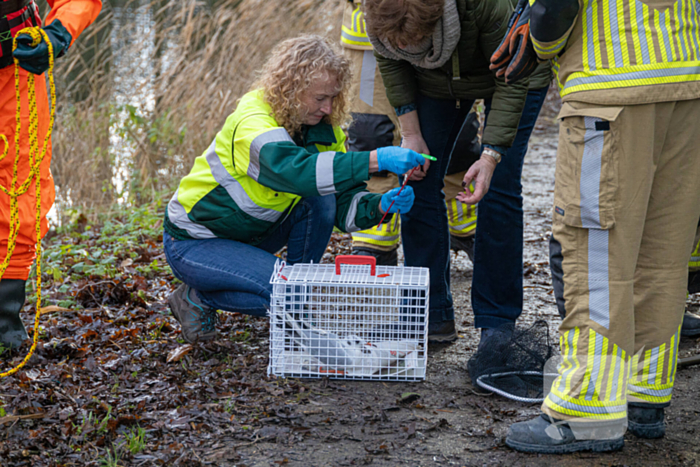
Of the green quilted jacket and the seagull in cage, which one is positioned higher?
the green quilted jacket

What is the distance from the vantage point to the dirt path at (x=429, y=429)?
1942 millimetres

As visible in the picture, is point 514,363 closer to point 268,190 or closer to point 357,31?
point 268,190

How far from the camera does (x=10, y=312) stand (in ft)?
8.82

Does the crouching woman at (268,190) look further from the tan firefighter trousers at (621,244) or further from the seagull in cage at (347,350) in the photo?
the tan firefighter trousers at (621,244)

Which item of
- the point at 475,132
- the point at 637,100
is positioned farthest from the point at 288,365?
the point at 475,132

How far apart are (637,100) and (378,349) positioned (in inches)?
49.4

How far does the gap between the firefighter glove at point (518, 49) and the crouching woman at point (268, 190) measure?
1.44 ft

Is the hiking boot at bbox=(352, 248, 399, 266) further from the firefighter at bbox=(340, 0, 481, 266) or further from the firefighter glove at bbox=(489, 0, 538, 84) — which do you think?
the firefighter glove at bbox=(489, 0, 538, 84)

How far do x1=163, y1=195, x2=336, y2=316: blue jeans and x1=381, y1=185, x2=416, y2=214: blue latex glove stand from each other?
0.31m

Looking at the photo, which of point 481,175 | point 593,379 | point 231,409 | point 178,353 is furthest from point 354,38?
point 593,379

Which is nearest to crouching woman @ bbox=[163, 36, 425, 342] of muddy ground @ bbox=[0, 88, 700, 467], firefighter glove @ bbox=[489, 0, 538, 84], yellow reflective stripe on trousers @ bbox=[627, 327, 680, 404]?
muddy ground @ bbox=[0, 88, 700, 467]

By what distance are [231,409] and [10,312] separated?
43.9 inches

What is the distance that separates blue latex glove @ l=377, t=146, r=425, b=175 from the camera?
2.29 meters

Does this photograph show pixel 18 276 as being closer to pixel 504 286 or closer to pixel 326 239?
pixel 326 239
